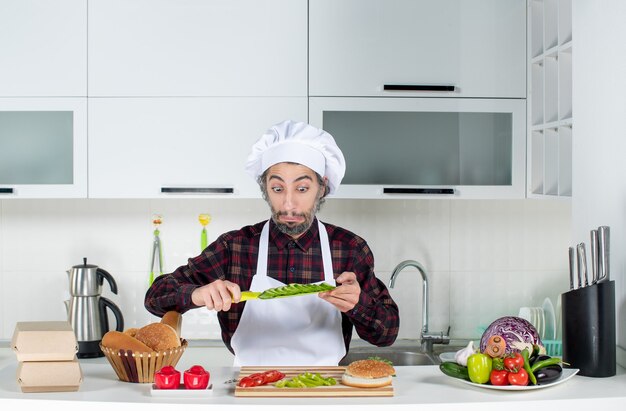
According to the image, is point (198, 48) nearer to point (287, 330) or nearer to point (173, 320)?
point (287, 330)

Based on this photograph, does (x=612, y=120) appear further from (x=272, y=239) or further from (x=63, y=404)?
(x=63, y=404)

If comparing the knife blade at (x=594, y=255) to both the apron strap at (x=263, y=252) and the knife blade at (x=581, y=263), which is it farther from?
the apron strap at (x=263, y=252)

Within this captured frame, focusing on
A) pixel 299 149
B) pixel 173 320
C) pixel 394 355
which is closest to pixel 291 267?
pixel 299 149

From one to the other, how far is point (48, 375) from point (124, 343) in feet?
0.54

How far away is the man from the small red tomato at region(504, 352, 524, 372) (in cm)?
46

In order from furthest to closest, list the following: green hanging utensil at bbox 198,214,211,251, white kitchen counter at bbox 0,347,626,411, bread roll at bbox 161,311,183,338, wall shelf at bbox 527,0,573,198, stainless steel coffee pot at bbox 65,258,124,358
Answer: green hanging utensil at bbox 198,214,211,251
stainless steel coffee pot at bbox 65,258,124,358
wall shelf at bbox 527,0,573,198
bread roll at bbox 161,311,183,338
white kitchen counter at bbox 0,347,626,411

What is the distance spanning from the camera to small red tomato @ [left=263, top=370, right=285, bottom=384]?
5.93 ft

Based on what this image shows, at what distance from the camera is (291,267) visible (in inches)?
95.3

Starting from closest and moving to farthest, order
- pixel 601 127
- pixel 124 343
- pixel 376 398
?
pixel 376 398
pixel 124 343
pixel 601 127

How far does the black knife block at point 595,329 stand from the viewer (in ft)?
6.42

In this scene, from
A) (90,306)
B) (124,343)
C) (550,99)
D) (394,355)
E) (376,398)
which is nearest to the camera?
(376,398)

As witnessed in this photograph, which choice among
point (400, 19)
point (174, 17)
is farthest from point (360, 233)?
point (174, 17)

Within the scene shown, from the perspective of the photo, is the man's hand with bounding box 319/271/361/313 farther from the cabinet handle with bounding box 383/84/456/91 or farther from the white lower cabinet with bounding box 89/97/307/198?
the cabinet handle with bounding box 383/84/456/91

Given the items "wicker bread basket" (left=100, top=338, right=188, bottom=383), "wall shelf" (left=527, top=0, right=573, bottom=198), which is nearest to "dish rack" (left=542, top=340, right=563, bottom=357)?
"wall shelf" (left=527, top=0, right=573, bottom=198)
